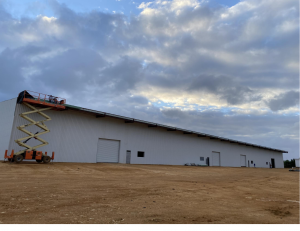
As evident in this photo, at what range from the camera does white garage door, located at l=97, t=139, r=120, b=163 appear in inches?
1074

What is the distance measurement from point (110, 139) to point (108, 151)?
1.53 m

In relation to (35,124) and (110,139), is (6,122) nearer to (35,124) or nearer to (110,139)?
(35,124)

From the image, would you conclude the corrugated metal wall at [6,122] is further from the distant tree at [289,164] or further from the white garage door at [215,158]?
the distant tree at [289,164]

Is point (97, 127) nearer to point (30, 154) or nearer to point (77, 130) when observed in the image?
point (77, 130)

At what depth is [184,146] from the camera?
3759cm

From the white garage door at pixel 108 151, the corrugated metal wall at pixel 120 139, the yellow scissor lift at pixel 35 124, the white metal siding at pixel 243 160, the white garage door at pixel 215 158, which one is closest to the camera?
the yellow scissor lift at pixel 35 124

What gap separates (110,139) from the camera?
28328mm

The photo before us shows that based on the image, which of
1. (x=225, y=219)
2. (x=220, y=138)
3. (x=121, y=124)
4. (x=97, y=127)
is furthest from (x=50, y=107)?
(x=220, y=138)

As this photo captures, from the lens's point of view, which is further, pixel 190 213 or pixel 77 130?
pixel 77 130

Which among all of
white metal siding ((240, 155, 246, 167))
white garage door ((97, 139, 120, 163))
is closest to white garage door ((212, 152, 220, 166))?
white metal siding ((240, 155, 246, 167))

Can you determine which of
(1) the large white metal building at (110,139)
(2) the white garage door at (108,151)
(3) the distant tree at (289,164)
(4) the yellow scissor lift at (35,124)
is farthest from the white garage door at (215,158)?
(3) the distant tree at (289,164)

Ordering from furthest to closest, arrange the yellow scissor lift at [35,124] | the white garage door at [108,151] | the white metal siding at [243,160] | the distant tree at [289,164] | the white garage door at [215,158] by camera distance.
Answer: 1. the distant tree at [289,164]
2. the white metal siding at [243,160]
3. the white garage door at [215,158]
4. the white garage door at [108,151]
5. the yellow scissor lift at [35,124]

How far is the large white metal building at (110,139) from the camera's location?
866 inches

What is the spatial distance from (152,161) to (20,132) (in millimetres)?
17748
